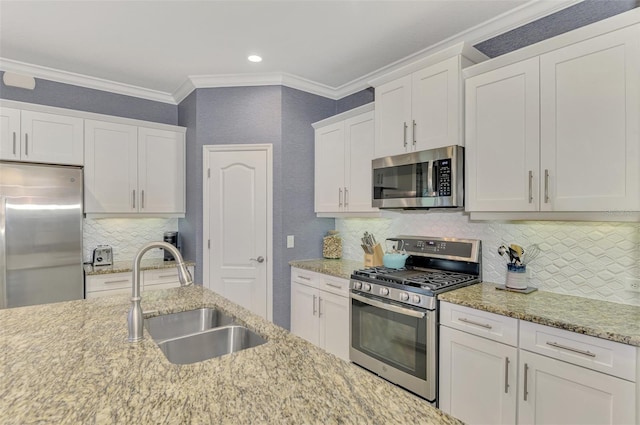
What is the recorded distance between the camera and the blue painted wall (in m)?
3.20

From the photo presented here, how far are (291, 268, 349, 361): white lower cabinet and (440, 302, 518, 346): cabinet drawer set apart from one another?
2.99 feet

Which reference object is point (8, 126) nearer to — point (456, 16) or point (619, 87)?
point (456, 16)

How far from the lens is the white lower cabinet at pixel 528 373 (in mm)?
1459

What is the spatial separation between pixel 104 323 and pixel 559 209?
235 centimetres

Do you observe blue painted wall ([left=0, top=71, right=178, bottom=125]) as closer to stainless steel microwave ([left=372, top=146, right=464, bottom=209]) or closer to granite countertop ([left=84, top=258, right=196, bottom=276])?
granite countertop ([left=84, top=258, right=196, bottom=276])

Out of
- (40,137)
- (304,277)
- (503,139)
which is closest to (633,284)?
(503,139)

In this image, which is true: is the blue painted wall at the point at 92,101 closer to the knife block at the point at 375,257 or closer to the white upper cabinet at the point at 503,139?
the knife block at the point at 375,257

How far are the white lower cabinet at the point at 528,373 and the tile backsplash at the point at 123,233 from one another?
10.4 ft

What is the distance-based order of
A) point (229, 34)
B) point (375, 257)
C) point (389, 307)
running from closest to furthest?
point (389, 307), point (229, 34), point (375, 257)

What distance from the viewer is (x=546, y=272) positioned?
2.18 m

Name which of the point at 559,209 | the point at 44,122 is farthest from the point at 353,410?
the point at 44,122

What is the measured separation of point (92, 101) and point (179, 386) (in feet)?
11.8

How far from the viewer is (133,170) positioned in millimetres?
3463

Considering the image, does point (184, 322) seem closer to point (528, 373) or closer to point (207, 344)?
point (207, 344)
